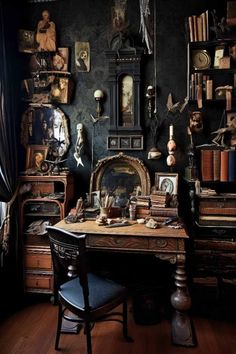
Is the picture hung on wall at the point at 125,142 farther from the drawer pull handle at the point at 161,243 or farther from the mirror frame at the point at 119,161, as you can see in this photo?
the drawer pull handle at the point at 161,243

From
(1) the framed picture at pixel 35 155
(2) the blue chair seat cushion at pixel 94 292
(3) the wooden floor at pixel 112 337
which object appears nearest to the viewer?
(2) the blue chair seat cushion at pixel 94 292

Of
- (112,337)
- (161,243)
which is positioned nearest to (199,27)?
(161,243)

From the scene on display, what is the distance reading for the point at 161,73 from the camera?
3.14 metres

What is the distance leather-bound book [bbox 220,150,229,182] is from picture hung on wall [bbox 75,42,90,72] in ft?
5.24

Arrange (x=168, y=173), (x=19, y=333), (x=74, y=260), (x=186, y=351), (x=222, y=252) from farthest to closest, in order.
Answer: (x=168, y=173) → (x=222, y=252) → (x=19, y=333) → (x=186, y=351) → (x=74, y=260)

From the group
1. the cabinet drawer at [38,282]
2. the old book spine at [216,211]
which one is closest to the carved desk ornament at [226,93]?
the old book spine at [216,211]

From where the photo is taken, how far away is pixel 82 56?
323 cm

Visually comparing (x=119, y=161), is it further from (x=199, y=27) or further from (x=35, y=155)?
(x=199, y=27)

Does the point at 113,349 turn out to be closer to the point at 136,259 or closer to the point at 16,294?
the point at 136,259

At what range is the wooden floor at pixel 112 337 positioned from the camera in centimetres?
246

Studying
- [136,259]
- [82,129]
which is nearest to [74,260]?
[136,259]

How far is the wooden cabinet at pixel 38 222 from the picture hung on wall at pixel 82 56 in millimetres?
1132

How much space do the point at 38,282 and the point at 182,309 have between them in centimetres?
146

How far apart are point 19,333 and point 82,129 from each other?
1973mm
